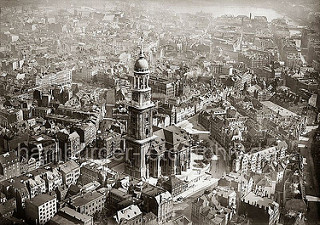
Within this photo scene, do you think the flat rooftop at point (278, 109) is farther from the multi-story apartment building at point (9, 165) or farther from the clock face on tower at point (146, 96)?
the multi-story apartment building at point (9, 165)

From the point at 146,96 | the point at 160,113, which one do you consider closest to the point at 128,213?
the point at 146,96

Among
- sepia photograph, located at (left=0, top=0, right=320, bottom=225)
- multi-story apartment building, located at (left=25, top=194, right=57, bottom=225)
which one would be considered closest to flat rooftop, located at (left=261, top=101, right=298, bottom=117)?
sepia photograph, located at (left=0, top=0, right=320, bottom=225)

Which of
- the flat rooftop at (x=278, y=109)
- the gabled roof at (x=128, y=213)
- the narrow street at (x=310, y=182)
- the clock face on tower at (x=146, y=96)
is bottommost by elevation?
the narrow street at (x=310, y=182)

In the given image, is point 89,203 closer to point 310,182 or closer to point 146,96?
point 146,96

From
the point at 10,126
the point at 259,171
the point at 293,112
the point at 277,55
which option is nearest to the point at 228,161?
the point at 259,171

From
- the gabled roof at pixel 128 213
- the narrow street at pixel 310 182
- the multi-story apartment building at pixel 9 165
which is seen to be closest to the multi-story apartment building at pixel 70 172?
the multi-story apartment building at pixel 9 165
